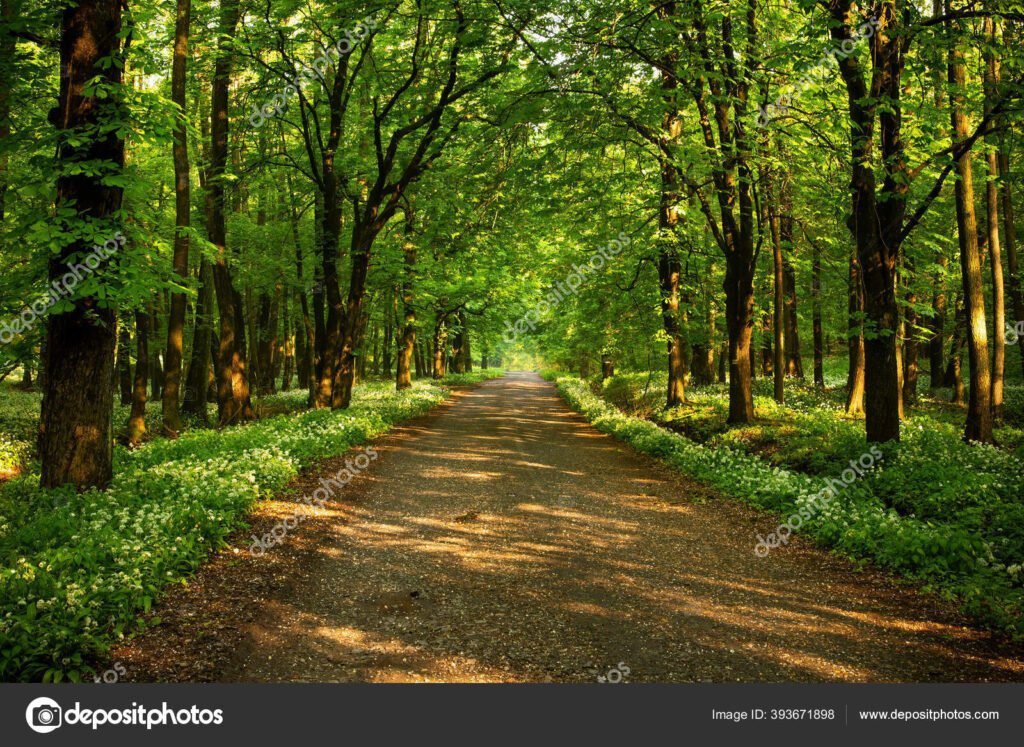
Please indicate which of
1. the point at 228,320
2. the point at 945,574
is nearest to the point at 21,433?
the point at 228,320

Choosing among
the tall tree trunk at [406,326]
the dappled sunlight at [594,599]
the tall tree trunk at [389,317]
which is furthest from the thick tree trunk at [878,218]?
the tall tree trunk at [389,317]

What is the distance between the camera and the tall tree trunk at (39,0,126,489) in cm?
734

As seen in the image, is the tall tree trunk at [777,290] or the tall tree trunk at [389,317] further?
the tall tree trunk at [389,317]

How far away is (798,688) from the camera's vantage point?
4.82m

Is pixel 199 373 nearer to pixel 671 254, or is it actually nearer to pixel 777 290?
pixel 671 254

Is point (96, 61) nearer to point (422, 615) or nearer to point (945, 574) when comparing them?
point (422, 615)

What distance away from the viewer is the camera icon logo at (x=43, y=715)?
4.21 m

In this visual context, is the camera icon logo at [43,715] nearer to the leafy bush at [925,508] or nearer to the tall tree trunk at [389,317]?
the leafy bush at [925,508]

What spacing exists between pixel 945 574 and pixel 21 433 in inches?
736
